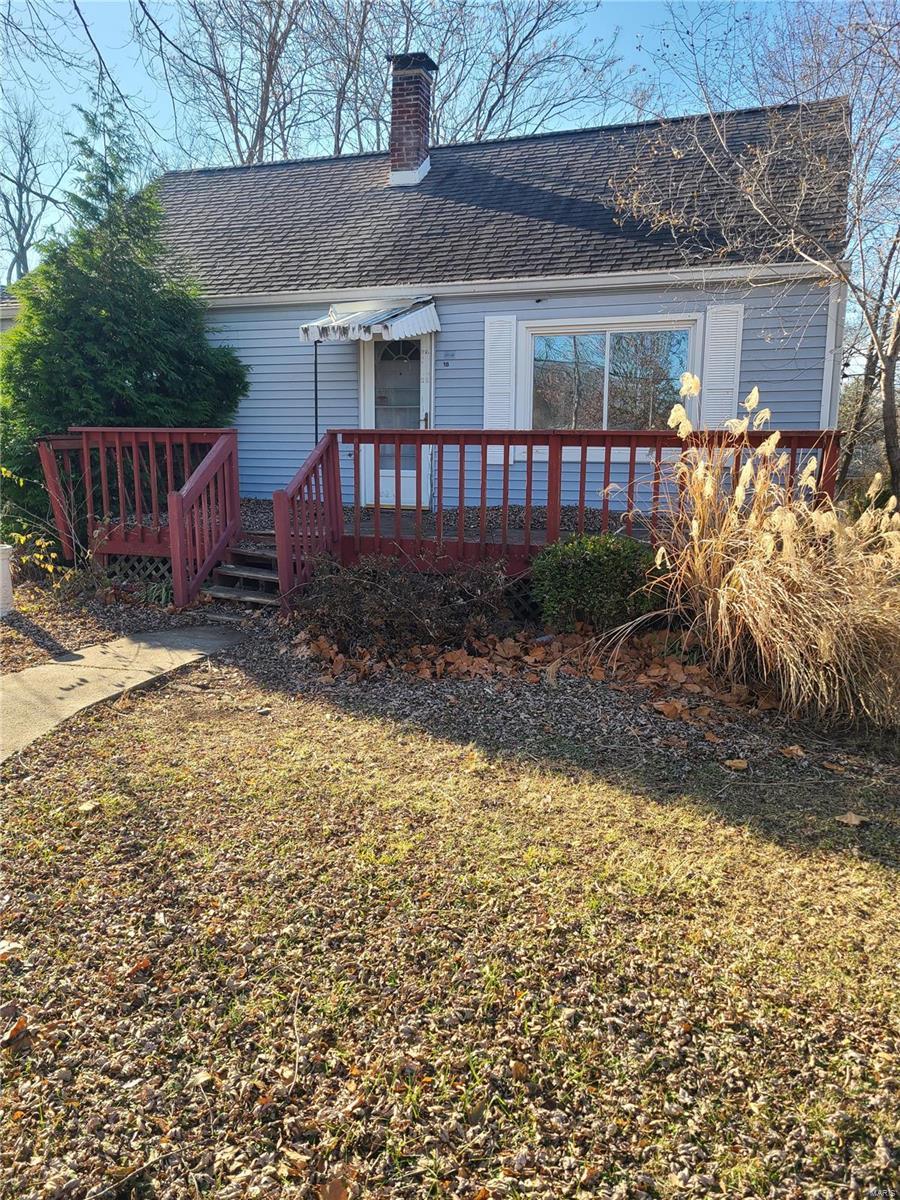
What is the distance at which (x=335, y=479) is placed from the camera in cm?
677

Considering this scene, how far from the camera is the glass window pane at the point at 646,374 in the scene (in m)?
8.69

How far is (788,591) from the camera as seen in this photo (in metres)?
4.23

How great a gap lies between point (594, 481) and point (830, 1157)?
25.3 ft

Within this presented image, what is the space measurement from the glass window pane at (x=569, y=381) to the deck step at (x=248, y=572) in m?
3.89

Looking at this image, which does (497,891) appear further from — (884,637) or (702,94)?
(702,94)

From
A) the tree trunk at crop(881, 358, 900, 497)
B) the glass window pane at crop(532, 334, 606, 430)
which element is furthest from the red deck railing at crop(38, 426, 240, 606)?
the tree trunk at crop(881, 358, 900, 497)

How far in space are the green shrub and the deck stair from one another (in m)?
2.29

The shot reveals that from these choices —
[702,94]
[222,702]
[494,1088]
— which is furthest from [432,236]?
[494,1088]

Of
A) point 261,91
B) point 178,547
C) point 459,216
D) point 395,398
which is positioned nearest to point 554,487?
point 178,547

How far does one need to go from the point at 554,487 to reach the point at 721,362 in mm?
3690

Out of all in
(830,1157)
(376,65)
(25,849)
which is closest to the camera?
(830,1157)

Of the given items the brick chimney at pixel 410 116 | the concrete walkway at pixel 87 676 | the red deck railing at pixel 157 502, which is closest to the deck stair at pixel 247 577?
the red deck railing at pixel 157 502

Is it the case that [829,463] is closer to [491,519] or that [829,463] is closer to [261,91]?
[491,519]

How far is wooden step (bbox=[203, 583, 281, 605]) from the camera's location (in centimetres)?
642
